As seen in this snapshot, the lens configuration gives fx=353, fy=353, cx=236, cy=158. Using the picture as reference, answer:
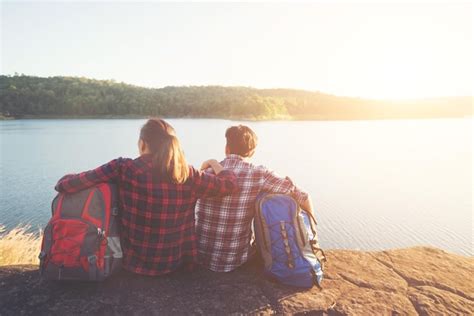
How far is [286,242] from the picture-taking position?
8.40ft

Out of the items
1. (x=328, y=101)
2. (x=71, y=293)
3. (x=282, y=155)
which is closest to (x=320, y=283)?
(x=71, y=293)

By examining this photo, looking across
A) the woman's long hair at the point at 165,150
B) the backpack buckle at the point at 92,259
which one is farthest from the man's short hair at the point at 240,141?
the backpack buckle at the point at 92,259

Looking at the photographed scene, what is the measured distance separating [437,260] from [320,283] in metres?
1.41

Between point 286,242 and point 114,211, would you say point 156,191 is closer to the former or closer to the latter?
point 114,211

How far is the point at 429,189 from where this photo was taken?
12570mm

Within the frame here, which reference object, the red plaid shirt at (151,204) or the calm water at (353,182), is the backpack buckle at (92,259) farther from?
the calm water at (353,182)

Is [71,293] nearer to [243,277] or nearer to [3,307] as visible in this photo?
[3,307]

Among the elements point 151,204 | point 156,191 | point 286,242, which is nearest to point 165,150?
A: point 156,191

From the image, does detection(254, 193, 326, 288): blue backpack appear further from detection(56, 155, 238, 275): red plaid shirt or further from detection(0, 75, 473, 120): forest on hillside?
detection(0, 75, 473, 120): forest on hillside

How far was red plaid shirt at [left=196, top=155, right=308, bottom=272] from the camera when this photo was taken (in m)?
2.64

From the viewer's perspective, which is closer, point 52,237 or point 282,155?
point 52,237

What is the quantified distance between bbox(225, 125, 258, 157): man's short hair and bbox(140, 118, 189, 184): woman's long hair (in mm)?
536

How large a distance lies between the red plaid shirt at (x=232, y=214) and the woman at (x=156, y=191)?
0.13m

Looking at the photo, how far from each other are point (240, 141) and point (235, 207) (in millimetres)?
510
